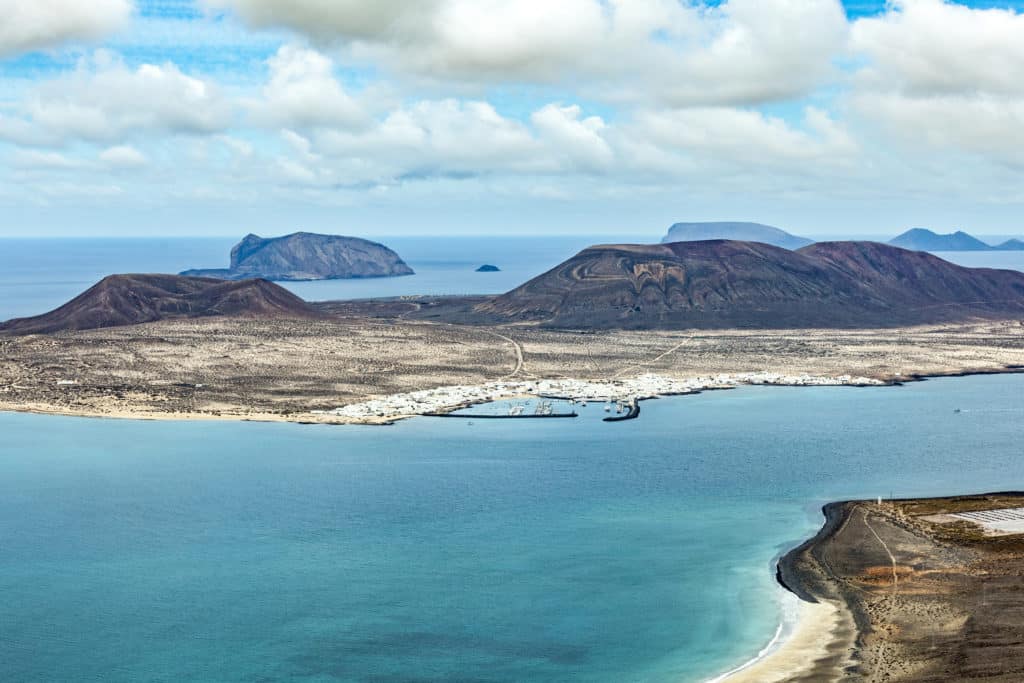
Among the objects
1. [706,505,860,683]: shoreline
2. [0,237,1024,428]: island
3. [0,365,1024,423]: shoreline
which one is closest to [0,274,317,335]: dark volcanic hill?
[0,237,1024,428]: island

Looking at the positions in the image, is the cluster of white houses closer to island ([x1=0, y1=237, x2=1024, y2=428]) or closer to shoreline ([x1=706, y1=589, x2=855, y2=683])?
island ([x1=0, y1=237, x2=1024, y2=428])

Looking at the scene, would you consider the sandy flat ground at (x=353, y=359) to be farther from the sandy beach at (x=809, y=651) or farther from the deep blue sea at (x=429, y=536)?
the sandy beach at (x=809, y=651)

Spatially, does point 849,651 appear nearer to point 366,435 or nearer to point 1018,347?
point 366,435

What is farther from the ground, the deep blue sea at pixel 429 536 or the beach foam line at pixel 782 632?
the deep blue sea at pixel 429 536

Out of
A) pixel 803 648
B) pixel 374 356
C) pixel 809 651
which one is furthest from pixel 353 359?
pixel 809 651

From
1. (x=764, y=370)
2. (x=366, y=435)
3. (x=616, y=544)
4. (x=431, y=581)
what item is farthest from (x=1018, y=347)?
(x=431, y=581)

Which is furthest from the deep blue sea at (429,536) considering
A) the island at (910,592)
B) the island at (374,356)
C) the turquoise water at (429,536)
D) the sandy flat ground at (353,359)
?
the sandy flat ground at (353,359)

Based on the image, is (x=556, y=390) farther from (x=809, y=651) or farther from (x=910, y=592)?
(x=809, y=651)
